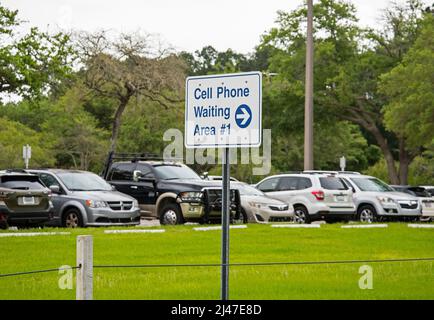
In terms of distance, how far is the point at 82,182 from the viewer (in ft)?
81.6

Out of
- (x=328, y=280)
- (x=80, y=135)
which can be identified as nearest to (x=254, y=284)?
(x=328, y=280)

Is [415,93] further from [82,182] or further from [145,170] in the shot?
[82,182]

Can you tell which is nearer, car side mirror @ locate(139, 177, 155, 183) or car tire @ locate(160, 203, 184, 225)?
car tire @ locate(160, 203, 184, 225)

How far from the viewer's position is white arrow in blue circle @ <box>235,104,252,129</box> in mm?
8227

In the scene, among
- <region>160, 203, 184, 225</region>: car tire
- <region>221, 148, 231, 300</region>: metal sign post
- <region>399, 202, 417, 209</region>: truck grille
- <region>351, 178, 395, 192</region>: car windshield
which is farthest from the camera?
<region>351, 178, 395, 192</region>: car windshield

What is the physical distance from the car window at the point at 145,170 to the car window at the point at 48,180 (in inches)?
117

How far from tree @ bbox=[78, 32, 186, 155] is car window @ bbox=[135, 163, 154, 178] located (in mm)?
15026

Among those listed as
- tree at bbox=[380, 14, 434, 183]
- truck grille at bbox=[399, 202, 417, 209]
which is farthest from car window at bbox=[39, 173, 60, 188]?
tree at bbox=[380, 14, 434, 183]

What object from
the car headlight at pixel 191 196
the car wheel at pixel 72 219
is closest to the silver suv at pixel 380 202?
the car headlight at pixel 191 196

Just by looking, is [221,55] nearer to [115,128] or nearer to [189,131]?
[115,128]

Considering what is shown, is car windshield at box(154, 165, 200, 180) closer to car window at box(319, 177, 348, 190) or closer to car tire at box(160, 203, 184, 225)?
car tire at box(160, 203, 184, 225)

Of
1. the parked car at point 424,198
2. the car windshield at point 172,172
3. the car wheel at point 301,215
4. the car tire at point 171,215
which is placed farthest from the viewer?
the parked car at point 424,198

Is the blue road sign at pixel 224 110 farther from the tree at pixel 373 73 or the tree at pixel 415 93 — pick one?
the tree at pixel 373 73

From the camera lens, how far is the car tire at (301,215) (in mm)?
28531
